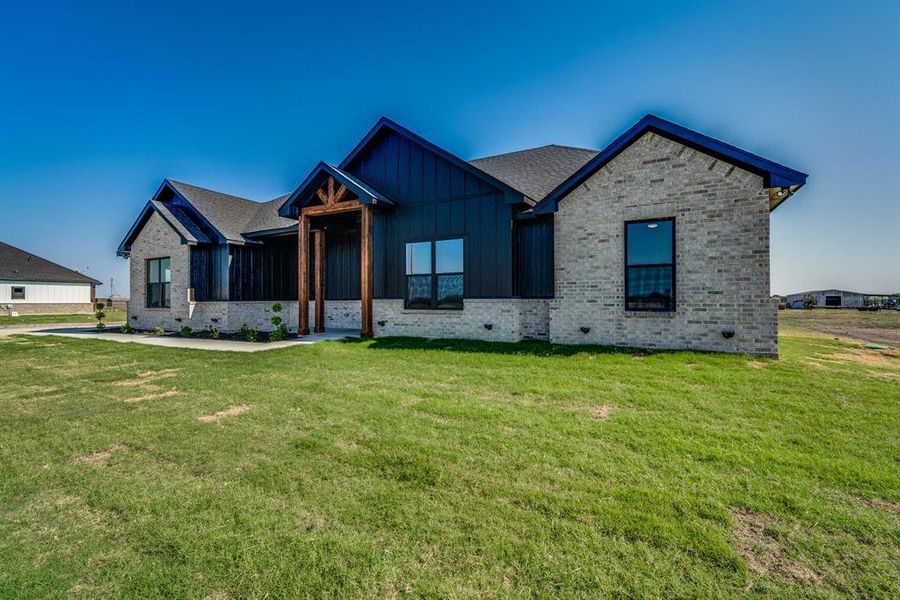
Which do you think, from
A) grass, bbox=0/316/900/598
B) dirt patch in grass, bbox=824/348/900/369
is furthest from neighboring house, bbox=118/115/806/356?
grass, bbox=0/316/900/598

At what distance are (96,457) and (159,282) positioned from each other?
16.5 meters

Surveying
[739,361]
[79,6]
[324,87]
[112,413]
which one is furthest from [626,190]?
[79,6]

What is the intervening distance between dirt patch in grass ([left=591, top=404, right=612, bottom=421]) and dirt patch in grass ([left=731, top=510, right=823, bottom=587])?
6.42 ft

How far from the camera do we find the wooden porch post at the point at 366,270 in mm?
12336

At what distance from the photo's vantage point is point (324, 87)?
15.8m

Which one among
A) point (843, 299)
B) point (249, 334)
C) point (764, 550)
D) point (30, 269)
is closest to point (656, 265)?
point (764, 550)

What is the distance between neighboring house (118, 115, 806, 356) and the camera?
8.65m

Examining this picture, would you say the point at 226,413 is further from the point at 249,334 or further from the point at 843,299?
the point at 843,299

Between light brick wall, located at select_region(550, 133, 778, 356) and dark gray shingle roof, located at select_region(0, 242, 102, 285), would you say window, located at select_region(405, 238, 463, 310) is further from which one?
dark gray shingle roof, located at select_region(0, 242, 102, 285)

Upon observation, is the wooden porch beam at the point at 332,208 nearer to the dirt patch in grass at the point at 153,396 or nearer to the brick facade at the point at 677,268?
the brick facade at the point at 677,268

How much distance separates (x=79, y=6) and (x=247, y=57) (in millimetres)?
4820

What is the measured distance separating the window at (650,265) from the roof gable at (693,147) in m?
1.73

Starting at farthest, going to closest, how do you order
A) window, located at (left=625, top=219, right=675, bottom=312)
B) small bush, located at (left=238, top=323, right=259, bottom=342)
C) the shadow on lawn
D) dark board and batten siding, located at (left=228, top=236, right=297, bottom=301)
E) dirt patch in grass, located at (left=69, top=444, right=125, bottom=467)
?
dark board and batten siding, located at (left=228, top=236, right=297, bottom=301)
small bush, located at (left=238, top=323, right=259, bottom=342)
window, located at (left=625, top=219, right=675, bottom=312)
the shadow on lawn
dirt patch in grass, located at (left=69, top=444, right=125, bottom=467)

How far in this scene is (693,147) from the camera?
894cm
